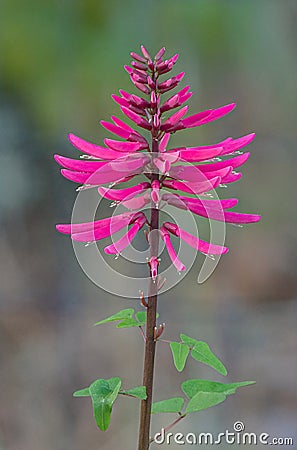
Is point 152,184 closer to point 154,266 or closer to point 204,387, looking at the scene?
point 154,266

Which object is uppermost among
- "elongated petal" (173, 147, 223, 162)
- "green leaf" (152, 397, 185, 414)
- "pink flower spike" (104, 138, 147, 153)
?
"pink flower spike" (104, 138, 147, 153)

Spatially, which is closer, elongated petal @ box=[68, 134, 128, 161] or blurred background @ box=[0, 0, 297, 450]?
elongated petal @ box=[68, 134, 128, 161]

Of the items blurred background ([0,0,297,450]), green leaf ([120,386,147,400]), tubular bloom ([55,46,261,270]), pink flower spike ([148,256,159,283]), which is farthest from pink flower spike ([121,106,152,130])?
blurred background ([0,0,297,450])

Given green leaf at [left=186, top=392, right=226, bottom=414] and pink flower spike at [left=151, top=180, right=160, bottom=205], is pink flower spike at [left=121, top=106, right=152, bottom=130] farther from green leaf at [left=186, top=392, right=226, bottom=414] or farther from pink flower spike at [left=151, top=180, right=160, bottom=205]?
green leaf at [left=186, top=392, right=226, bottom=414]

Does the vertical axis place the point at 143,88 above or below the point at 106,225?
above

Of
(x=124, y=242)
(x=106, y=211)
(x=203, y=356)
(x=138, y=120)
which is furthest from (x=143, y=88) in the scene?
(x=106, y=211)

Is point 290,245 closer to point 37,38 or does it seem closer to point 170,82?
point 37,38
